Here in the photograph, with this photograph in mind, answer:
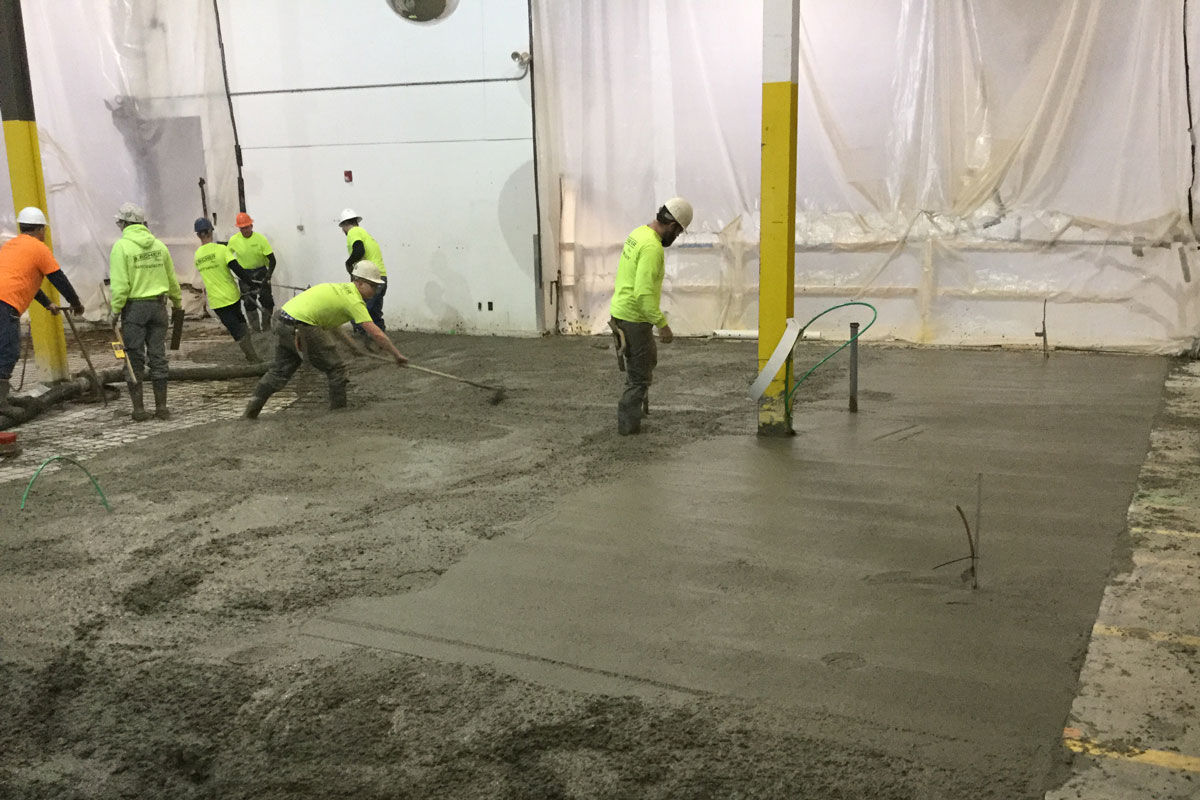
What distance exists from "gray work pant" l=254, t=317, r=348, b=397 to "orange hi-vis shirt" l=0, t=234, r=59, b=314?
172cm

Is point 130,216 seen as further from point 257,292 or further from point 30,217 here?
point 257,292

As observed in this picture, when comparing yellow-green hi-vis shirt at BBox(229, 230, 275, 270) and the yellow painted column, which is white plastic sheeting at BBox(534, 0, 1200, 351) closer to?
yellow-green hi-vis shirt at BBox(229, 230, 275, 270)

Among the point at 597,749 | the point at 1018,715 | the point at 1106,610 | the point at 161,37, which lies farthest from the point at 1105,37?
the point at 161,37

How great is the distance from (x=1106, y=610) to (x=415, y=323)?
9.55 m

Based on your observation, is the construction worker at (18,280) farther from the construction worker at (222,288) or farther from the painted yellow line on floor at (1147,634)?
the painted yellow line on floor at (1147,634)

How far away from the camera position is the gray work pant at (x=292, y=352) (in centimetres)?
730

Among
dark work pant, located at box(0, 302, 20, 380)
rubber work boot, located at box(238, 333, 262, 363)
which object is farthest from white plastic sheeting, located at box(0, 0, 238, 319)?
dark work pant, located at box(0, 302, 20, 380)

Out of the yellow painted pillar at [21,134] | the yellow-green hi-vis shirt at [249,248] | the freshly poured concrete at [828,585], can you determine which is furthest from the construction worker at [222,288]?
the freshly poured concrete at [828,585]

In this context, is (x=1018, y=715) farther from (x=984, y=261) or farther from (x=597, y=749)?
(x=984, y=261)

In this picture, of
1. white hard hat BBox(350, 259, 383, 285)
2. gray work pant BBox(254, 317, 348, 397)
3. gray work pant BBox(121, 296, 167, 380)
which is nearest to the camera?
white hard hat BBox(350, 259, 383, 285)

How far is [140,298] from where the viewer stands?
7457 millimetres

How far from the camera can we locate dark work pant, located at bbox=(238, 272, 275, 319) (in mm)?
11023

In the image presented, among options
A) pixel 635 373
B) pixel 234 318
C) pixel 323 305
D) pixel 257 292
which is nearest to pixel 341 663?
pixel 635 373

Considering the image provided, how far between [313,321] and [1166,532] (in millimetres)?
5676
